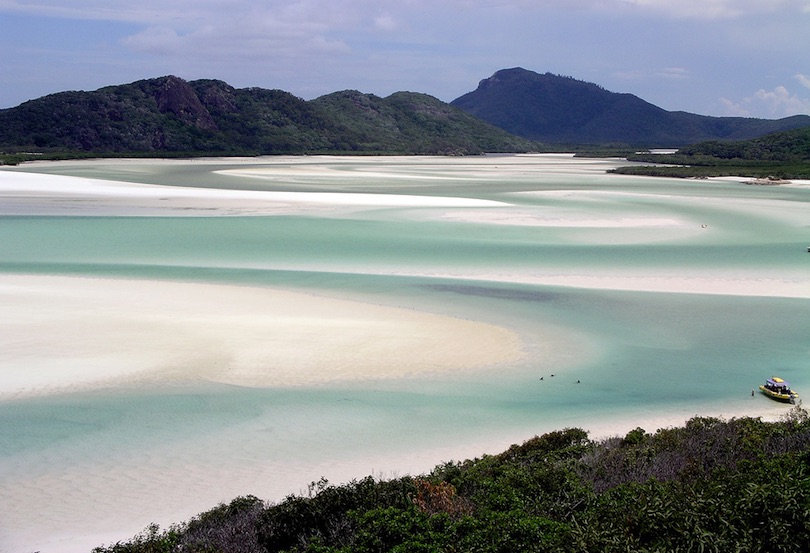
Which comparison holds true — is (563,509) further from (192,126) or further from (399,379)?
(192,126)

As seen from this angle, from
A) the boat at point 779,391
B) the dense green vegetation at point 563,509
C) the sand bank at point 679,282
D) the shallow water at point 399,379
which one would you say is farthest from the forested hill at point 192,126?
the dense green vegetation at point 563,509

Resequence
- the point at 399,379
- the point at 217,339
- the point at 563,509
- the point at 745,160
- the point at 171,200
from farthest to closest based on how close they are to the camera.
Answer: the point at 745,160 → the point at 171,200 → the point at 217,339 → the point at 399,379 → the point at 563,509

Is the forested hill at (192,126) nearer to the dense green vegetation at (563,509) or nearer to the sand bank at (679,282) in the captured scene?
the sand bank at (679,282)

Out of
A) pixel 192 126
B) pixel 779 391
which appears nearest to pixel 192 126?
pixel 192 126

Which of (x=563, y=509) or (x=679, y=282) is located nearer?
(x=563, y=509)

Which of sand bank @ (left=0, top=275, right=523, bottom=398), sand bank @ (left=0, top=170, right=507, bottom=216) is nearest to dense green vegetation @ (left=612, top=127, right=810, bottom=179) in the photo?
sand bank @ (left=0, top=170, right=507, bottom=216)

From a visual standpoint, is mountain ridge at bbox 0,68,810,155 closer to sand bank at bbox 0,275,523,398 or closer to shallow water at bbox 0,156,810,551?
shallow water at bbox 0,156,810,551

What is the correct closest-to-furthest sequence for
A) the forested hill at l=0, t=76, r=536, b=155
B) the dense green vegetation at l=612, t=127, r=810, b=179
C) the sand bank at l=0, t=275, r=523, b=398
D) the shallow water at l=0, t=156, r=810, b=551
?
the shallow water at l=0, t=156, r=810, b=551, the sand bank at l=0, t=275, r=523, b=398, the dense green vegetation at l=612, t=127, r=810, b=179, the forested hill at l=0, t=76, r=536, b=155
